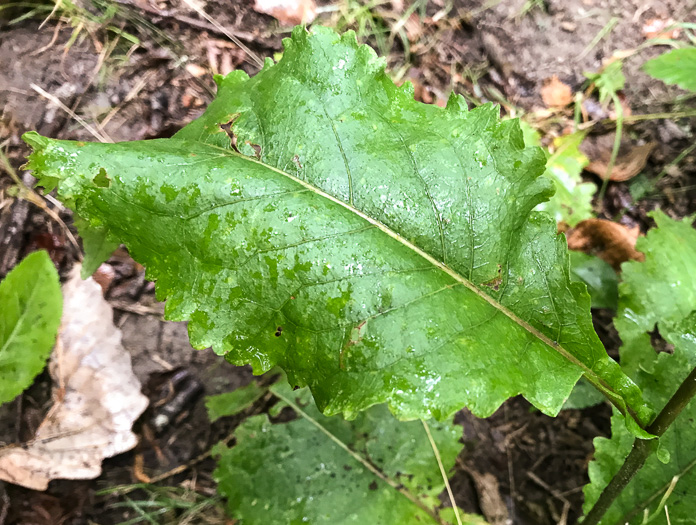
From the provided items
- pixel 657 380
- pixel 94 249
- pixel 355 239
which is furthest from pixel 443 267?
pixel 94 249

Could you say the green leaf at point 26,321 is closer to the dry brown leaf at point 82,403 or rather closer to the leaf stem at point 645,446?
the dry brown leaf at point 82,403

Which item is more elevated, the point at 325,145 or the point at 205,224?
the point at 325,145

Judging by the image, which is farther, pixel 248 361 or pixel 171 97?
pixel 171 97

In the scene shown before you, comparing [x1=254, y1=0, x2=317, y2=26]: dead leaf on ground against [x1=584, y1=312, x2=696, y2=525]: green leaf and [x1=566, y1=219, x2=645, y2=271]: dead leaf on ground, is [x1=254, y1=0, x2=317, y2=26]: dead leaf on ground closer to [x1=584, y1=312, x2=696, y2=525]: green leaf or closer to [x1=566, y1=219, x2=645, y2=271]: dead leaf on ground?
[x1=566, y1=219, x2=645, y2=271]: dead leaf on ground

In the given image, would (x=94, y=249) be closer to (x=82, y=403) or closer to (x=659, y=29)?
(x=82, y=403)

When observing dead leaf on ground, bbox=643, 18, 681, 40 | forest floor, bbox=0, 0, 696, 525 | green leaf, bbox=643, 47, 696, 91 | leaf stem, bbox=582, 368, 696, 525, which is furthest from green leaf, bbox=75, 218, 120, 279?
dead leaf on ground, bbox=643, 18, 681, 40

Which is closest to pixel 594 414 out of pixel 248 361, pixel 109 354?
pixel 248 361

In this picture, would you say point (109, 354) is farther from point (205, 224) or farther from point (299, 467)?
point (205, 224)
